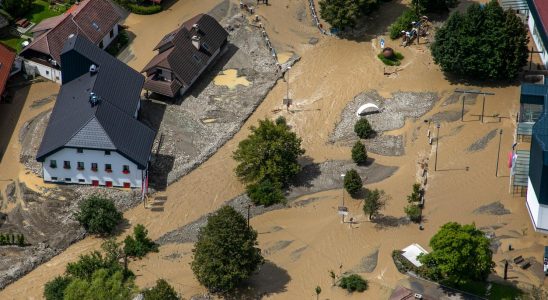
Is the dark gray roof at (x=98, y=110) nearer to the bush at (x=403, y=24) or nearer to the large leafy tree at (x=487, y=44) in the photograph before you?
the bush at (x=403, y=24)

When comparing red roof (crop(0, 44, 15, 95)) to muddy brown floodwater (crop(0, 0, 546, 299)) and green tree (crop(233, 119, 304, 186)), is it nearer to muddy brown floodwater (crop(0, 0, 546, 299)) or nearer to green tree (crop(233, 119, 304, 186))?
muddy brown floodwater (crop(0, 0, 546, 299))

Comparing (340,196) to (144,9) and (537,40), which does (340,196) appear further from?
(144,9)

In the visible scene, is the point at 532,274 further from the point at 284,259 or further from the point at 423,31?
the point at 423,31

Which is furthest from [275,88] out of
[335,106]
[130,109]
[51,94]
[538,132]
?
[538,132]

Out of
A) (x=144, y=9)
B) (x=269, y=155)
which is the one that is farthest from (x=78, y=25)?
(x=269, y=155)

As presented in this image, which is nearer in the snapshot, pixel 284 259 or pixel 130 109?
pixel 284 259

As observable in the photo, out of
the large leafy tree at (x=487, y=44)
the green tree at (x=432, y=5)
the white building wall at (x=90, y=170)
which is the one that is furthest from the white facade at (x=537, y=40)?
the white building wall at (x=90, y=170)
